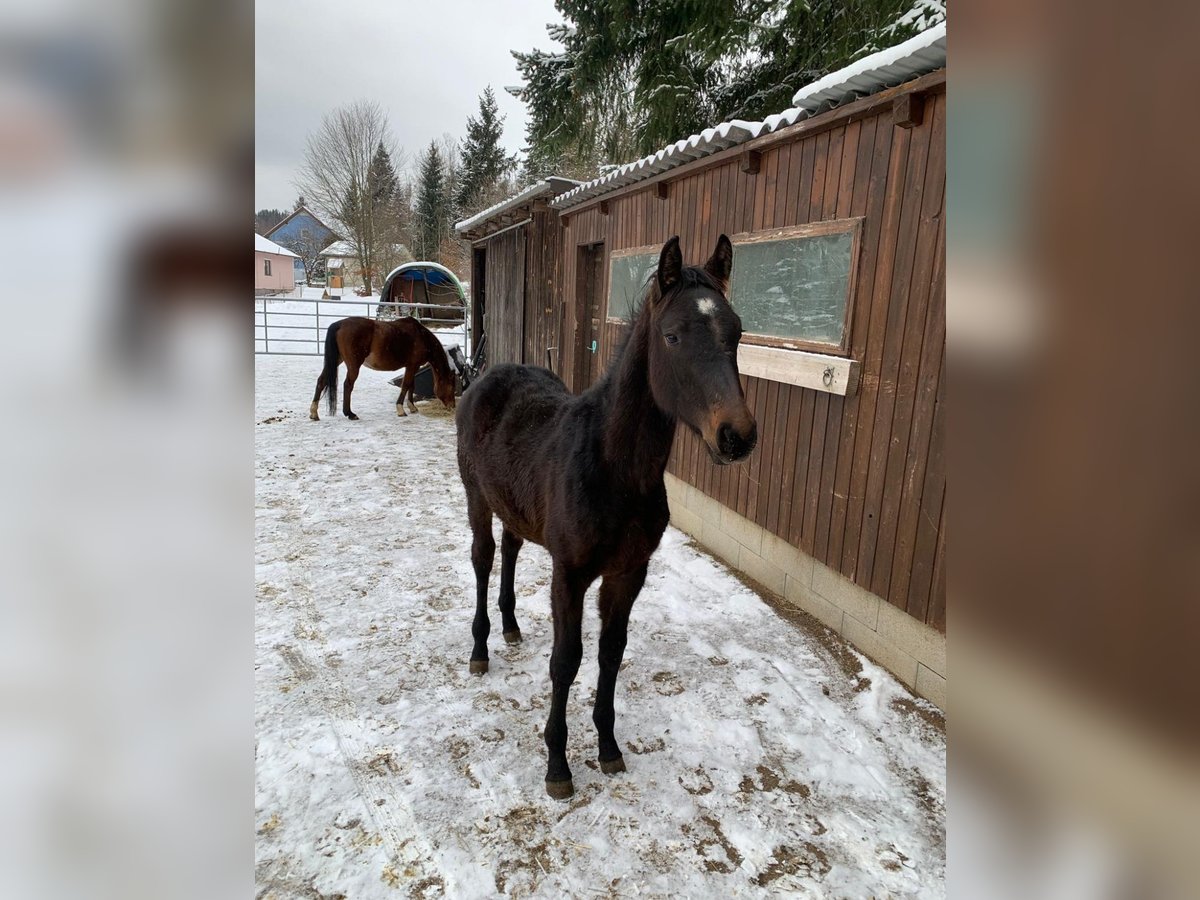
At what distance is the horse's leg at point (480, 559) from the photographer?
3043 millimetres

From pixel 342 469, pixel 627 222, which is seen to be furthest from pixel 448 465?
pixel 627 222

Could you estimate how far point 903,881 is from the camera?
1.98 meters

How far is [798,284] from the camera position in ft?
12.1

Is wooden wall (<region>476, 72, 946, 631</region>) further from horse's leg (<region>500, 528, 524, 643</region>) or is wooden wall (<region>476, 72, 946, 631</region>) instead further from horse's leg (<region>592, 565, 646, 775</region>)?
horse's leg (<region>500, 528, 524, 643</region>)

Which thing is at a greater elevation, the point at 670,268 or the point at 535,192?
the point at 535,192

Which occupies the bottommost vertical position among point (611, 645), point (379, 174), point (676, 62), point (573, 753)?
point (573, 753)

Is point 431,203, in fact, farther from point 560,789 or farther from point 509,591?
point 560,789

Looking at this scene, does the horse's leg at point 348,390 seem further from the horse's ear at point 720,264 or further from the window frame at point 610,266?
the horse's ear at point 720,264

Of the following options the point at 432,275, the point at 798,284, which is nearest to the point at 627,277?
the point at 798,284

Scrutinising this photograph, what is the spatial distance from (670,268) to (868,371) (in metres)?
1.62

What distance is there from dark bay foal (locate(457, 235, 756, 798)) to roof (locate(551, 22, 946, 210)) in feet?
4.31
